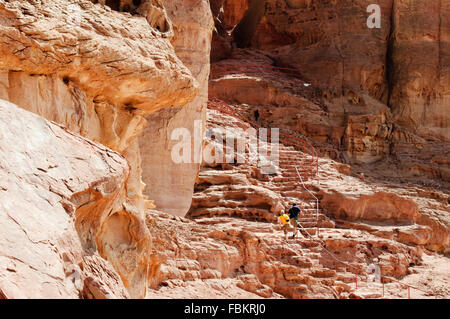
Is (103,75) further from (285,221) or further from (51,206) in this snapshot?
(285,221)

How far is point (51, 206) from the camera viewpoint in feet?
13.4

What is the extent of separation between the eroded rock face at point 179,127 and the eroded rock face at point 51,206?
9.62 metres

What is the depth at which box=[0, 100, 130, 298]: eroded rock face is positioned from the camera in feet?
11.8

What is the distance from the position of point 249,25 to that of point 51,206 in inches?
1043

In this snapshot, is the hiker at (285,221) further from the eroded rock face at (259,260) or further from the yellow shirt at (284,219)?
the eroded rock face at (259,260)

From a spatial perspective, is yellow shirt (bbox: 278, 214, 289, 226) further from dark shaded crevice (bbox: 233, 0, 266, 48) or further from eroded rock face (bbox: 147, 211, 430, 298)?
dark shaded crevice (bbox: 233, 0, 266, 48)

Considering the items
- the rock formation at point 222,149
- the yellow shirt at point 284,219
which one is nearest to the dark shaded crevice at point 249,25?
the rock formation at point 222,149

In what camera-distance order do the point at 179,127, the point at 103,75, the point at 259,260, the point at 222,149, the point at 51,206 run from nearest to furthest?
the point at 51,206, the point at 103,75, the point at 259,260, the point at 179,127, the point at 222,149

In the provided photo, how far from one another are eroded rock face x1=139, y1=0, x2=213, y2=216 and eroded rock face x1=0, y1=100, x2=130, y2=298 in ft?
31.6

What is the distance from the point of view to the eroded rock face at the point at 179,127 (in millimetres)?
14781

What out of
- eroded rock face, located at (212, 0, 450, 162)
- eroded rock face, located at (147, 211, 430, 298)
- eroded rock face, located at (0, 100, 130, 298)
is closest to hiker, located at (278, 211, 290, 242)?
eroded rock face, located at (147, 211, 430, 298)

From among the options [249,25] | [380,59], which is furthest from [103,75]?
[249,25]

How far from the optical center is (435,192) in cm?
2156

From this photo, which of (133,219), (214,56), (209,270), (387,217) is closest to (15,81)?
(133,219)
